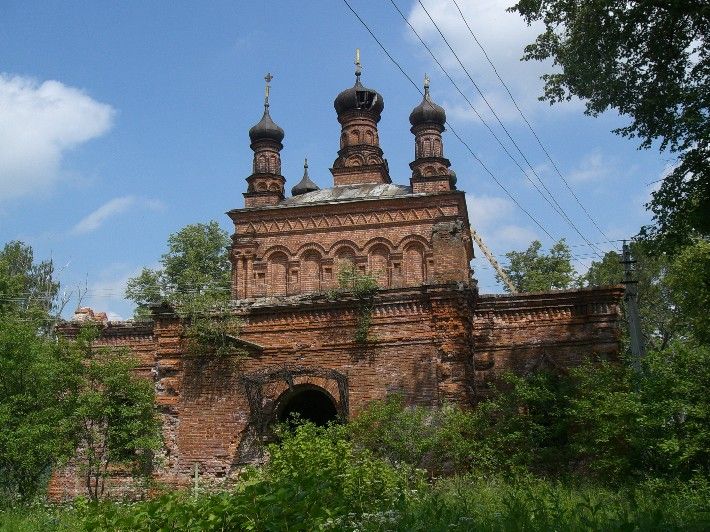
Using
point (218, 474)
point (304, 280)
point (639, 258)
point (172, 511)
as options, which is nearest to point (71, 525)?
point (172, 511)

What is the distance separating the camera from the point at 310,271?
3050 cm

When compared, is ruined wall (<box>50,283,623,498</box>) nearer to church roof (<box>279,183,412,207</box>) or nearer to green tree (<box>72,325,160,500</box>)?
green tree (<box>72,325,160,500</box>)

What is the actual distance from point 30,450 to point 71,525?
16.7 ft

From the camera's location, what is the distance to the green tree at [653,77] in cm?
1100

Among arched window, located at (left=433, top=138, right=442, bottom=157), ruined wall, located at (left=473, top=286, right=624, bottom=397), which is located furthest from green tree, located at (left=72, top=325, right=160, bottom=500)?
arched window, located at (left=433, top=138, right=442, bottom=157)

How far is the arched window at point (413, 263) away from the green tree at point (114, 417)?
15.2m

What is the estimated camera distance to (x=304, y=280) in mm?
30406

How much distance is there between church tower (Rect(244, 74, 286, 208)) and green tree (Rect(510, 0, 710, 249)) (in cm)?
2072

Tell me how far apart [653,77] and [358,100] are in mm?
23574

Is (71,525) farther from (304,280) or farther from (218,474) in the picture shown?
(304,280)

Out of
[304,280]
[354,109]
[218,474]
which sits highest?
[354,109]

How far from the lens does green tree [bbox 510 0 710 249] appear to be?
11.0 m

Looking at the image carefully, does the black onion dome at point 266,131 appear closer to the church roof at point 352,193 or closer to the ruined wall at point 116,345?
the church roof at point 352,193

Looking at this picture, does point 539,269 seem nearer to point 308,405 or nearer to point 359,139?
point 359,139
